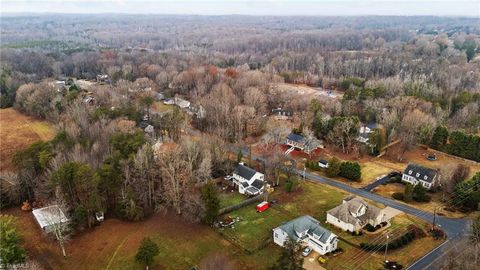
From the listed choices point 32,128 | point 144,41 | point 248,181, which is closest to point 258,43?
point 144,41

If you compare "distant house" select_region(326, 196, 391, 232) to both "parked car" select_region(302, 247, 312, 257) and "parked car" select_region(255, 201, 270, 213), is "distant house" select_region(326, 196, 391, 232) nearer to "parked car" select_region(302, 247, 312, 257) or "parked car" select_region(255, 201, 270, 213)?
"parked car" select_region(302, 247, 312, 257)

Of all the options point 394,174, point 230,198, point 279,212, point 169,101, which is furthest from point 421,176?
point 169,101

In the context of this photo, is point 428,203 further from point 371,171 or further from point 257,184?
point 257,184

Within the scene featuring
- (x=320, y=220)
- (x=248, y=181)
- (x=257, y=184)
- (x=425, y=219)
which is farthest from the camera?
(x=248, y=181)

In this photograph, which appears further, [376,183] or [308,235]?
[376,183]

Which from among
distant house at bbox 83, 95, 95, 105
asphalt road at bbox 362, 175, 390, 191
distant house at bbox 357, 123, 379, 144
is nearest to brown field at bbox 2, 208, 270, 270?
asphalt road at bbox 362, 175, 390, 191

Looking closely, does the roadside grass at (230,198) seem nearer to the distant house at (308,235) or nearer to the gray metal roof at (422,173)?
the distant house at (308,235)
